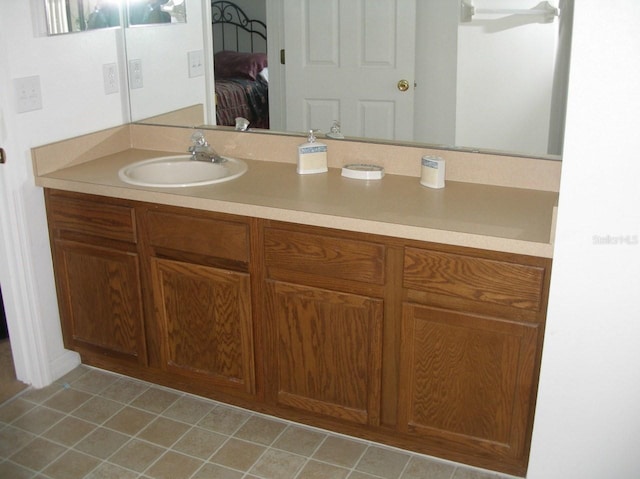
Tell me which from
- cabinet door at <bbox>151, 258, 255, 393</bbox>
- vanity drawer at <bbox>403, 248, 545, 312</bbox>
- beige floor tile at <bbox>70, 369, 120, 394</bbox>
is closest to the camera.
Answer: vanity drawer at <bbox>403, 248, 545, 312</bbox>

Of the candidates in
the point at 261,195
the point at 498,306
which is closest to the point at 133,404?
the point at 261,195

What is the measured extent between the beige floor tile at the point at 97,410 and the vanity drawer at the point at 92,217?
0.61 metres

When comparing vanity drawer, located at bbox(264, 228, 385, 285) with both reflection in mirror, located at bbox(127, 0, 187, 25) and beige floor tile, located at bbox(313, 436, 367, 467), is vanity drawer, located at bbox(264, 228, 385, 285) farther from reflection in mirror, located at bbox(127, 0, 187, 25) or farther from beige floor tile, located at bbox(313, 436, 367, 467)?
reflection in mirror, located at bbox(127, 0, 187, 25)

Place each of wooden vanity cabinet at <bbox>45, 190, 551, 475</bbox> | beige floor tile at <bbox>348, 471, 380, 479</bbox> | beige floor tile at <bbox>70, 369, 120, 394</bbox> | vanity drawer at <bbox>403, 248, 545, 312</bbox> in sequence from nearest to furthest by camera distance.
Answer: vanity drawer at <bbox>403, 248, 545, 312</bbox>
wooden vanity cabinet at <bbox>45, 190, 551, 475</bbox>
beige floor tile at <bbox>348, 471, 380, 479</bbox>
beige floor tile at <bbox>70, 369, 120, 394</bbox>

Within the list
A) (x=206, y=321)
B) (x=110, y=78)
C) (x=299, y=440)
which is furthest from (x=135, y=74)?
(x=299, y=440)

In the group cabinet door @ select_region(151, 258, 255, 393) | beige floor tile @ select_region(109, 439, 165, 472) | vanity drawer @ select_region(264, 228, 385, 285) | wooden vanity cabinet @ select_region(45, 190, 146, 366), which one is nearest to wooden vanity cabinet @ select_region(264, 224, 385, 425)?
vanity drawer @ select_region(264, 228, 385, 285)

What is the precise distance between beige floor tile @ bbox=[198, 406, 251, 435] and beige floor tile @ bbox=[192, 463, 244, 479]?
187 mm

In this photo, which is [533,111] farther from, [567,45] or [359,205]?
[359,205]

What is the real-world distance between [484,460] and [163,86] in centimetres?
185

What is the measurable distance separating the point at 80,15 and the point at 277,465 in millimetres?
1725

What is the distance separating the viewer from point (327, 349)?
2371 millimetres

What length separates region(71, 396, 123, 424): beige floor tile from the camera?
2.67 m

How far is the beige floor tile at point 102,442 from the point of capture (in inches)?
97.8

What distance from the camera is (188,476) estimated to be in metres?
2.36
